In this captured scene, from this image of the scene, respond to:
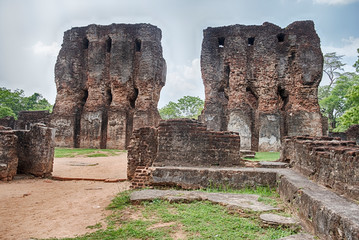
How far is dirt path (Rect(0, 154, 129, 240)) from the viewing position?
3576 millimetres

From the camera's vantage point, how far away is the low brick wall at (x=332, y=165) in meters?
3.10

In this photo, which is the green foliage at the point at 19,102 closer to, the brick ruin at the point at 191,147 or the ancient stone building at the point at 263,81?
the ancient stone building at the point at 263,81

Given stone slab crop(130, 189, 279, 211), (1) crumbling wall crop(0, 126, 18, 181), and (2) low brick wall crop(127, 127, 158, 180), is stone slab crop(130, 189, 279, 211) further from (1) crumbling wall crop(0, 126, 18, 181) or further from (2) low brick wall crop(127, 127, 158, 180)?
(1) crumbling wall crop(0, 126, 18, 181)

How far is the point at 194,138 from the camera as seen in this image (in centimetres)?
647

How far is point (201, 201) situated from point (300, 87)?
14592mm

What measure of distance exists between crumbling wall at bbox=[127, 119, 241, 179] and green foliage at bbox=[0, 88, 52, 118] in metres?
31.8

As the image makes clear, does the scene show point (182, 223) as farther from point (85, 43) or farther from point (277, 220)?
point (85, 43)

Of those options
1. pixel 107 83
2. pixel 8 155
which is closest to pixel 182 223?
pixel 8 155

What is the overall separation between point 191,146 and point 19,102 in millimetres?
39360

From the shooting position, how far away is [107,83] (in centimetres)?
1902

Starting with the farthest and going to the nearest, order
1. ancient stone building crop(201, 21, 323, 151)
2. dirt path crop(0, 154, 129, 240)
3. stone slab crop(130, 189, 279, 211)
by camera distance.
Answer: ancient stone building crop(201, 21, 323, 151) → stone slab crop(130, 189, 279, 211) → dirt path crop(0, 154, 129, 240)

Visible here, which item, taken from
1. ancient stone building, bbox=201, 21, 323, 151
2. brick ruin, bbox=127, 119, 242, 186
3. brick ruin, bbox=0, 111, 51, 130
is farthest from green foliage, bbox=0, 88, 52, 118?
brick ruin, bbox=127, 119, 242, 186

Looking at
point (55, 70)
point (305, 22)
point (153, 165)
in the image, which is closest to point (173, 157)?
point (153, 165)

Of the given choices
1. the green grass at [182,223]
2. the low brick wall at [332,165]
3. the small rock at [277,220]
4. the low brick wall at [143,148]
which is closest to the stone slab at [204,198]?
the green grass at [182,223]
